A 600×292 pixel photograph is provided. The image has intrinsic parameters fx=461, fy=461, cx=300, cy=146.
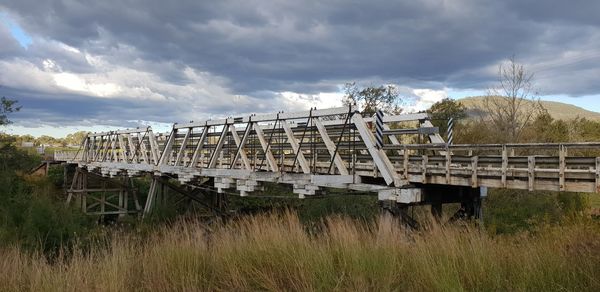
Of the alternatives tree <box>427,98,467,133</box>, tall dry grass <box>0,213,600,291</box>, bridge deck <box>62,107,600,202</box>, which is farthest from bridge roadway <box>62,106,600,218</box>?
tree <box>427,98,467,133</box>

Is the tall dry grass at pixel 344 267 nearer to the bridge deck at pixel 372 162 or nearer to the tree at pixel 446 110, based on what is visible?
the bridge deck at pixel 372 162

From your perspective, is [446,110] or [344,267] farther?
[446,110]

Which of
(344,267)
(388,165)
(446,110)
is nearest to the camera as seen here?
(344,267)

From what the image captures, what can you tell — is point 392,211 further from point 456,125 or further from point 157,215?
point 456,125

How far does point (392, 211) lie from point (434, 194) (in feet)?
5.26

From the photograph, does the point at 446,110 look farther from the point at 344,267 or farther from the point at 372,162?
the point at 344,267

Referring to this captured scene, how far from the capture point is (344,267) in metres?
5.06

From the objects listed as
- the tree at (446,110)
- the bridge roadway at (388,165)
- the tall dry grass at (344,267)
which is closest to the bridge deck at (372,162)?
the bridge roadway at (388,165)

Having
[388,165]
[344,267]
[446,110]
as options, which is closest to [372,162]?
[388,165]

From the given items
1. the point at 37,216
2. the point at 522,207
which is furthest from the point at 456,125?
the point at 37,216

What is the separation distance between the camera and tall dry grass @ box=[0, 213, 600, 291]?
443 centimetres

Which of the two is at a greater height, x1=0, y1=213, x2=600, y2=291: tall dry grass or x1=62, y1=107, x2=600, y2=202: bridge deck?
x1=62, y1=107, x2=600, y2=202: bridge deck

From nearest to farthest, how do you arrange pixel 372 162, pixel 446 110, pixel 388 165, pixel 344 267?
pixel 344 267 < pixel 388 165 < pixel 372 162 < pixel 446 110

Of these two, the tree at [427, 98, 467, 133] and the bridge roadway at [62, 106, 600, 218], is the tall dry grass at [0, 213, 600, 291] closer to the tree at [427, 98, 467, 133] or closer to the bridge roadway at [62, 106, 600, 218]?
the bridge roadway at [62, 106, 600, 218]
